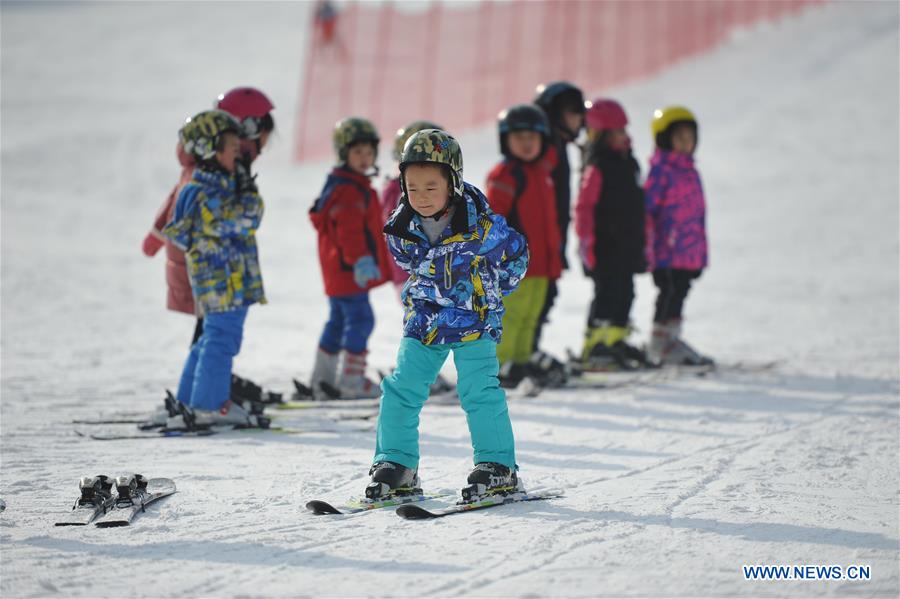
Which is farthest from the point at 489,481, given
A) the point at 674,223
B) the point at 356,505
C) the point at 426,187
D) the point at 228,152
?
the point at 674,223

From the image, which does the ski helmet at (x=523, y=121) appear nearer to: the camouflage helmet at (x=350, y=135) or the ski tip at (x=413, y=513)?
the camouflage helmet at (x=350, y=135)

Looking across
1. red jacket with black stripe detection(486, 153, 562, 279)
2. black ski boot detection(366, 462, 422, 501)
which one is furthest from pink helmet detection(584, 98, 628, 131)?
black ski boot detection(366, 462, 422, 501)

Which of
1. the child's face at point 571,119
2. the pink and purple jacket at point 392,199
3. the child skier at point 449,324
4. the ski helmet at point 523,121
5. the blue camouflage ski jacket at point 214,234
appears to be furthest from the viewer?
the child's face at point 571,119

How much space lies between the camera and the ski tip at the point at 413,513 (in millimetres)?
4953

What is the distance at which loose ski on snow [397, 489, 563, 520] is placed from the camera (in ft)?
16.3

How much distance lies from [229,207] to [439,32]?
20.1 metres

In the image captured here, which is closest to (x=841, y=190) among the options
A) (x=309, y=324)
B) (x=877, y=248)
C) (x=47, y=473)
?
(x=877, y=248)

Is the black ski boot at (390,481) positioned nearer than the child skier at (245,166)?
Yes

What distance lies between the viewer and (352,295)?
8242mm

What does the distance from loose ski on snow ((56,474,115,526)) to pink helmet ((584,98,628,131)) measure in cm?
541

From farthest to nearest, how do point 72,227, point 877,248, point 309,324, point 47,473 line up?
point 72,227
point 877,248
point 309,324
point 47,473

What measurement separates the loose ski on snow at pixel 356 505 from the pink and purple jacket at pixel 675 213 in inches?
193

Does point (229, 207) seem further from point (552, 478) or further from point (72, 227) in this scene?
point (72, 227)

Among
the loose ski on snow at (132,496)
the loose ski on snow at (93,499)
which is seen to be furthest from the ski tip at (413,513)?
A: the loose ski on snow at (93,499)
